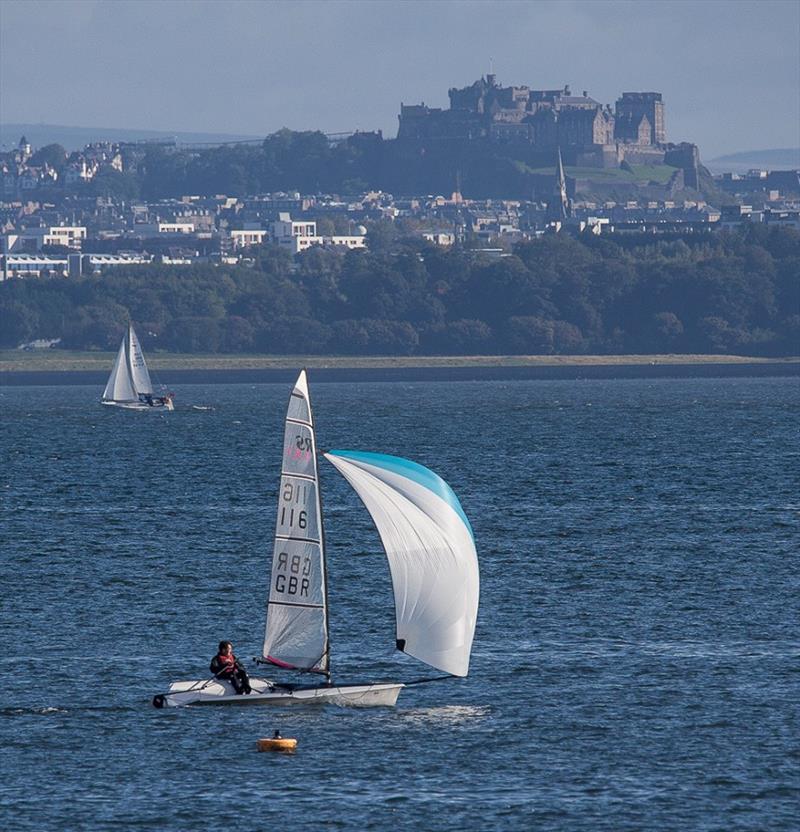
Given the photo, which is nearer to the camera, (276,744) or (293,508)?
(276,744)

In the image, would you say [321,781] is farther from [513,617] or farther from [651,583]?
[651,583]

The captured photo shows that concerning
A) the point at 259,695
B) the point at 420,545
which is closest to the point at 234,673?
the point at 259,695

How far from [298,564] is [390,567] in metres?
2.54

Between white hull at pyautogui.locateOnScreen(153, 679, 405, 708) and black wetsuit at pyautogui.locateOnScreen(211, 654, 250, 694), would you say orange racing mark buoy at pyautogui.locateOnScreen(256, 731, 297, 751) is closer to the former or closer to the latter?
black wetsuit at pyautogui.locateOnScreen(211, 654, 250, 694)

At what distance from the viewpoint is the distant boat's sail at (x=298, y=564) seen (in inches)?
1925

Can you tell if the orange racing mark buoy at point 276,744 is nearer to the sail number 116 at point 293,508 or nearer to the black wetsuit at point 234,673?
the black wetsuit at point 234,673

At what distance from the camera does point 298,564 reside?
162 ft

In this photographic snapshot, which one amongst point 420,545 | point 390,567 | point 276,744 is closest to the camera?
point 276,744

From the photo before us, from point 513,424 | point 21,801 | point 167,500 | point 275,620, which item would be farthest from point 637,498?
point 513,424

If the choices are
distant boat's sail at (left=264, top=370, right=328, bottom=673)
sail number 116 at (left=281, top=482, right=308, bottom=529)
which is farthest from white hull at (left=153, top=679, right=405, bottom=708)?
sail number 116 at (left=281, top=482, right=308, bottom=529)

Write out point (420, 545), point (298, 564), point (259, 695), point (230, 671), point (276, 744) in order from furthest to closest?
point (259, 695) < point (230, 671) < point (298, 564) < point (420, 545) < point (276, 744)

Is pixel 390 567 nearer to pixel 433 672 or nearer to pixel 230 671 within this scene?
pixel 230 671

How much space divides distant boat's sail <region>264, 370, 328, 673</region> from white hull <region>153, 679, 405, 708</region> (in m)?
0.64

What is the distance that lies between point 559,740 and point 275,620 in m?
6.52
